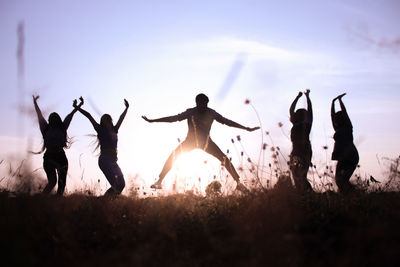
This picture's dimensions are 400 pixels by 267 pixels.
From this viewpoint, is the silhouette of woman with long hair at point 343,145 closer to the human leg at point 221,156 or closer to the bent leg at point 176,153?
the human leg at point 221,156

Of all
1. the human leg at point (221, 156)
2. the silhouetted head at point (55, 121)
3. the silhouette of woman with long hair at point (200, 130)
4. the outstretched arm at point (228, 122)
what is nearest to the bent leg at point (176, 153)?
the silhouette of woman with long hair at point (200, 130)

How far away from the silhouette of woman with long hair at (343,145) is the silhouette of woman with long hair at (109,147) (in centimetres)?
439

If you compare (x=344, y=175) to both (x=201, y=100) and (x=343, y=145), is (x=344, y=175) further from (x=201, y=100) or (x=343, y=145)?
(x=201, y=100)

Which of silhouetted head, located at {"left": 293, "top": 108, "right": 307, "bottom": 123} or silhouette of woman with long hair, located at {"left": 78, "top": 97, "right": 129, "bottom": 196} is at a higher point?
silhouetted head, located at {"left": 293, "top": 108, "right": 307, "bottom": 123}

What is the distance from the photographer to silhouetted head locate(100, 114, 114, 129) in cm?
938

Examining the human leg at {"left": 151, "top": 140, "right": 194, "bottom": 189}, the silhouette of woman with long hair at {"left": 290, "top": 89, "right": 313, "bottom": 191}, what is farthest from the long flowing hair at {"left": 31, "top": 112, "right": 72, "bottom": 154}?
the silhouette of woman with long hair at {"left": 290, "top": 89, "right": 313, "bottom": 191}

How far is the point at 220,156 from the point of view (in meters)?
8.93

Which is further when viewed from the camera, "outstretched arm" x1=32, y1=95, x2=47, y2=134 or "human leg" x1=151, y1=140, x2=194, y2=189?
"outstretched arm" x1=32, y1=95, x2=47, y2=134

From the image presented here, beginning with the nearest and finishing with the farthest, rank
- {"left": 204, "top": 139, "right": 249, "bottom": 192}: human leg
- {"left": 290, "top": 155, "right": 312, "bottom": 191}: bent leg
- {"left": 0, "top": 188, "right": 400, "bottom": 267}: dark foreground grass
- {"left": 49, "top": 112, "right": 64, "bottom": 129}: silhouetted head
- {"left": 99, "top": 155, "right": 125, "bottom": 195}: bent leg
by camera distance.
Answer: {"left": 0, "top": 188, "right": 400, "bottom": 267}: dark foreground grass < {"left": 290, "top": 155, "right": 312, "bottom": 191}: bent leg < {"left": 204, "top": 139, "right": 249, "bottom": 192}: human leg < {"left": 99, "top": 155, "right": 125, "bottom": 195}: bent leg < {"left": 49, "top": 112, "right": 64, "bottom": 129}: silhouetted head

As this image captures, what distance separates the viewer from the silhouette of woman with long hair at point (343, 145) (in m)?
8.75

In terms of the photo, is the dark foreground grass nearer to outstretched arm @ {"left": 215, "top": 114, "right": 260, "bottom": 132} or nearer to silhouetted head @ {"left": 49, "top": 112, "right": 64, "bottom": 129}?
outstretched arm @ {"left": 215, "top": 114, "right": 260, "bottom": 132}

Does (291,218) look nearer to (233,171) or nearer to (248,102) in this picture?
(248,102)

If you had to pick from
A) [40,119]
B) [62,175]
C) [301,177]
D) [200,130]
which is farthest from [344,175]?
[40,119]

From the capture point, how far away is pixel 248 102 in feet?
23.8
